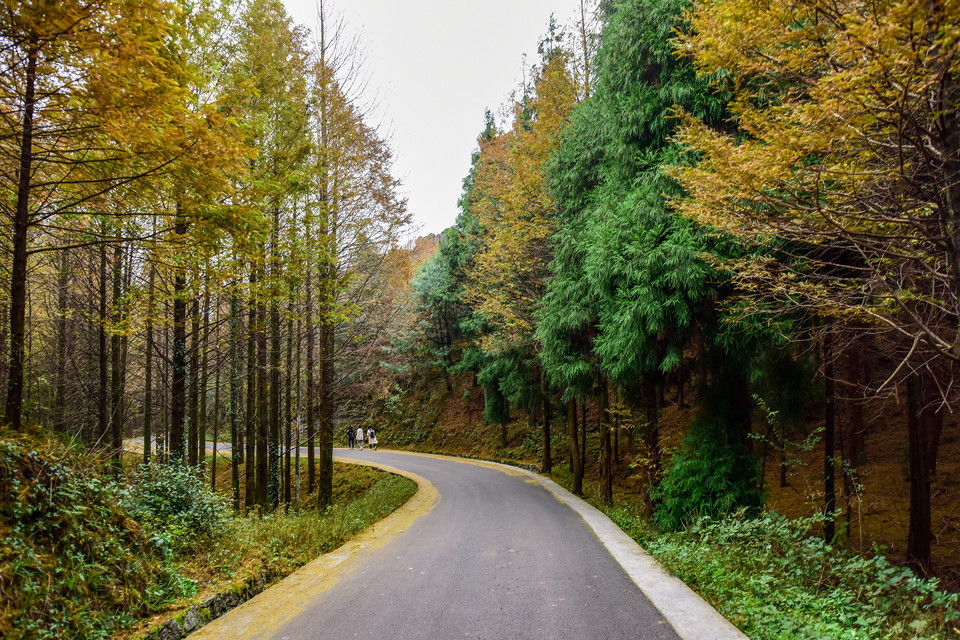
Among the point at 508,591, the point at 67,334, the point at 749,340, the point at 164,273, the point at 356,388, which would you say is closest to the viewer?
the point at 508,591

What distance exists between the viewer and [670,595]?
4191 mm

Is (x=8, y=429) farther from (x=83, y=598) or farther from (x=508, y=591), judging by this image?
(x=508, y=591)

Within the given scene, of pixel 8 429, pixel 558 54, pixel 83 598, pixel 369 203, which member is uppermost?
pixel 558 54

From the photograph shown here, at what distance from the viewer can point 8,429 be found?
4000 mm

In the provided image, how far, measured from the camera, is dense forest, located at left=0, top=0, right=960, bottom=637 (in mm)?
3678

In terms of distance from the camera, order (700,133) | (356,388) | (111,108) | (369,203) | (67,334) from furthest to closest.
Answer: (356,388), (67,334), (369,203), (700,133), (111,108)

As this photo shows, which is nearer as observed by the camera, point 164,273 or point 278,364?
point 164,273

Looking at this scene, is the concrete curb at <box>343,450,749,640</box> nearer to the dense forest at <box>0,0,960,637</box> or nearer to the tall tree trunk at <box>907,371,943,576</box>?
the dense forest at <box>0,0,960,637</box>

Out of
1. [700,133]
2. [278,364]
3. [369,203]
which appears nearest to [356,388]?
[278,364]

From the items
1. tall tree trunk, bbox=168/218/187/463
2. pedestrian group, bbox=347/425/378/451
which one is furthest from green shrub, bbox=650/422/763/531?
pedestrian group, bbox=347/425/378/451

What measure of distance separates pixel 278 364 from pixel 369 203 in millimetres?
4329

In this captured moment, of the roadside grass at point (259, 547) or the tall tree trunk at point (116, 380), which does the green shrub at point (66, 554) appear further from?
the tall tree trunk at point (116, 380)

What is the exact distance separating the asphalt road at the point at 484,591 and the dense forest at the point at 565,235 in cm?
179

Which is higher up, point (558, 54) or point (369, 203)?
point (558, 54)
